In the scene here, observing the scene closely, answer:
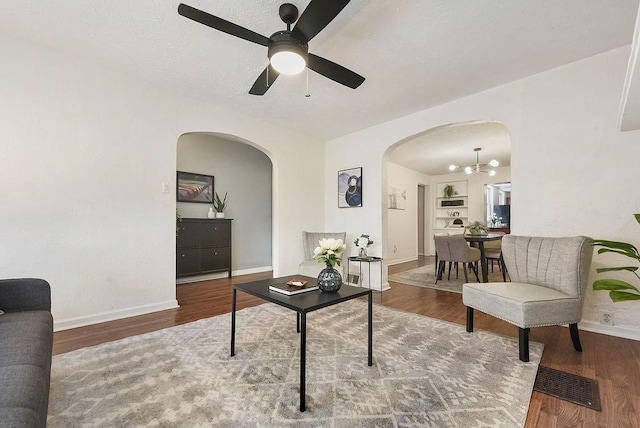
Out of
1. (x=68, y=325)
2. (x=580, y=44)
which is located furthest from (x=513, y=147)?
(x=68, y=325)

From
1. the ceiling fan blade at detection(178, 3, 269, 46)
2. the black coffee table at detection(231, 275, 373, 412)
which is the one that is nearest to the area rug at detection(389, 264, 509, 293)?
the black coffee table at detection(231, 275, 373, 412)

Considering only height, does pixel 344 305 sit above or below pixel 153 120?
below

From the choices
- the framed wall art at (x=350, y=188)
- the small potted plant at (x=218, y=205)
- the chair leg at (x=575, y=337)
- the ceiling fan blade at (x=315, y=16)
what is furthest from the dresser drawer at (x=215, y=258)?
the chair leg at (x=575, y=337)

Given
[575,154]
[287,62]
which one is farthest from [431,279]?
[287,62]

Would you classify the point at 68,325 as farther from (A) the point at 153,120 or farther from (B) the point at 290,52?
(B) the point at 290,52

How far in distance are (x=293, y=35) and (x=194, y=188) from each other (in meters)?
3.64

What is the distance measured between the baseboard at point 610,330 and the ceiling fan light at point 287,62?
3.29 metres

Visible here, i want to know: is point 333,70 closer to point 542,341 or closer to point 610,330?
point 542,341

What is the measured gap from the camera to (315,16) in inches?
64.6

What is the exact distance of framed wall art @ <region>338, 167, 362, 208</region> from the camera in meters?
4.46

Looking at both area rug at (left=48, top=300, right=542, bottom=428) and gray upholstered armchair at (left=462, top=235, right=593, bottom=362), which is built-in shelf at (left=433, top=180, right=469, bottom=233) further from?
area rug at (left=48, top=300, right=542, bottom=428)

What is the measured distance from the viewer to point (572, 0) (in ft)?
6.15

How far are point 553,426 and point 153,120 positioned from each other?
3997 millimetres

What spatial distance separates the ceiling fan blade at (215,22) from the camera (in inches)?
62.6
